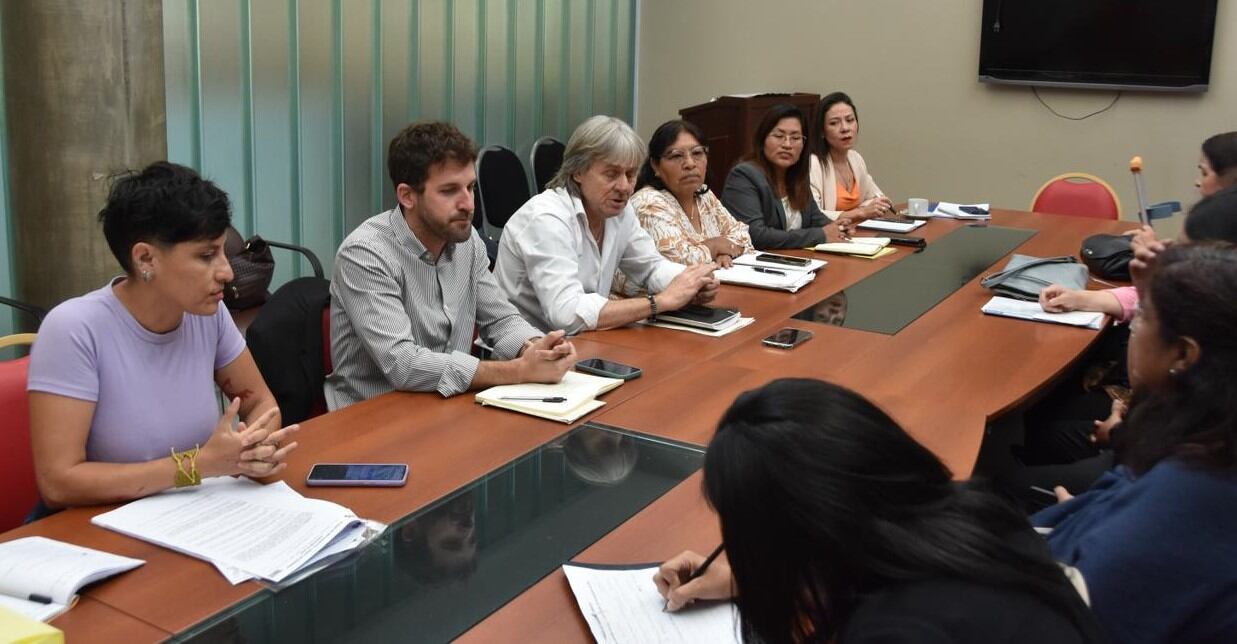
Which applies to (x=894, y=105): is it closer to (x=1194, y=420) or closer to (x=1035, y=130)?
(x=1035, y=130)

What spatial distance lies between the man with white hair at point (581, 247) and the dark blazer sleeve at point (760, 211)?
1203 millimetres

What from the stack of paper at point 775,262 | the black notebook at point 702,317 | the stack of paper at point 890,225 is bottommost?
the black notebook at point 702,317

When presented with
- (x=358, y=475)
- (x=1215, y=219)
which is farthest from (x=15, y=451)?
(x=1215, y=219)

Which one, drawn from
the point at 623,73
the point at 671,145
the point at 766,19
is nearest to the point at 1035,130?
the point at 766,19

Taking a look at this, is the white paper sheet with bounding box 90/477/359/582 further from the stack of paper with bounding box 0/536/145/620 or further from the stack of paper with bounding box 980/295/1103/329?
the stack of paper with bounding box 980/295/1103/329

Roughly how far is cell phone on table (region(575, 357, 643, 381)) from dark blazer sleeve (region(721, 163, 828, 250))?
1.94 metres

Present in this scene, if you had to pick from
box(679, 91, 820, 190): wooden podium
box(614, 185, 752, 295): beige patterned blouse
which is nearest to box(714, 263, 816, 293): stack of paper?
box(614, 185, 752, 295): beige patterned blouse

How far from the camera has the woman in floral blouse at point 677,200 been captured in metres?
3.85

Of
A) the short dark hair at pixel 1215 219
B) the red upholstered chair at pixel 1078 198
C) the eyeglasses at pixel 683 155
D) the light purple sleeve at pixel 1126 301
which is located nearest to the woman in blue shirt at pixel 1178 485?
the short dark hair at pixel 1215 219

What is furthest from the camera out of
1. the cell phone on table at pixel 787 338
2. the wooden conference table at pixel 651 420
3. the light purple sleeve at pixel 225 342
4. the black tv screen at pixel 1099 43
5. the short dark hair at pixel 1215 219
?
the black tv screen at pixel 1099 43

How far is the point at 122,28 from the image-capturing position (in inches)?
130

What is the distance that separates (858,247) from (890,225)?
2.19ft

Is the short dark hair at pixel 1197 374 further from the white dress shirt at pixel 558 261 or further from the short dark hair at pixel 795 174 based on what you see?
the short dark hair at pixel 795 174

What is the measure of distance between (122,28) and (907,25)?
487cm
